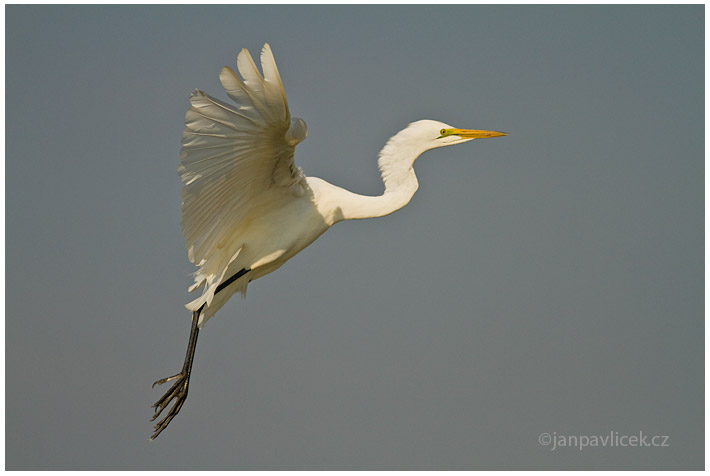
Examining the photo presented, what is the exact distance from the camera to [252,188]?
8555mm

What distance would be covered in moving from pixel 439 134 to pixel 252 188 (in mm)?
2006

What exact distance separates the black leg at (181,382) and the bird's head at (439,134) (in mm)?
1988

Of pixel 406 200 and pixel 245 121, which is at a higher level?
pixel 245 121

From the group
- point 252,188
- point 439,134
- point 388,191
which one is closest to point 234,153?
point 252,188

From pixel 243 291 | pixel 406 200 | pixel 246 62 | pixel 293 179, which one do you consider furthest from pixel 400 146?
pixel 246 62

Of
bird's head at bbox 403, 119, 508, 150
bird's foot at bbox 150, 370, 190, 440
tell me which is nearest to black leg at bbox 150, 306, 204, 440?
bird's foot at bbox 150, 370, 190, 440

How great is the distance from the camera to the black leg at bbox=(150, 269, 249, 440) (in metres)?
9.24

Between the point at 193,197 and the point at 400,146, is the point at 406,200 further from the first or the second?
the point at 193,197

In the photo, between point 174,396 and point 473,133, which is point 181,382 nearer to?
point 174,396

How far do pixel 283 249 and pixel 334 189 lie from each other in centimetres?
75

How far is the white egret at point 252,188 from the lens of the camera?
24.2ft

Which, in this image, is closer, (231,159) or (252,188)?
(231,159)

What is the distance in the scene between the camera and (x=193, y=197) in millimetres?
8078

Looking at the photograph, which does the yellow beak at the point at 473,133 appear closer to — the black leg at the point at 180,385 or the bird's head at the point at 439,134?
the bird's head at the point at 439,134
